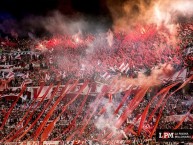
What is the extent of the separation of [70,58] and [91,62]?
123cm

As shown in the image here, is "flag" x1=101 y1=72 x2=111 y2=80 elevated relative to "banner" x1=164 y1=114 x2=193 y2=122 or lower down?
elevated

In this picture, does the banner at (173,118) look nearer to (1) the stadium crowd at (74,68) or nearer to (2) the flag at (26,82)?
(1) the stadium crowd at (74,68)

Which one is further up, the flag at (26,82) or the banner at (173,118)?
the flag at (26,82)

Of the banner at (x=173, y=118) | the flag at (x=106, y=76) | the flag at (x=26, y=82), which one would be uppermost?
the flag at (x=106, y=76)

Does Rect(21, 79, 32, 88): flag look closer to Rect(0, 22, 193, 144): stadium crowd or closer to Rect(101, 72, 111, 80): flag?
Rect(0, 22, 193, 144): stadium crowd

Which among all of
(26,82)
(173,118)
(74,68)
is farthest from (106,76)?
(26,82)

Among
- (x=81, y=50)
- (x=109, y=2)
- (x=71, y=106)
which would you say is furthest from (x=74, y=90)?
(x=109, y=2)

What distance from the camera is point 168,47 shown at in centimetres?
1587

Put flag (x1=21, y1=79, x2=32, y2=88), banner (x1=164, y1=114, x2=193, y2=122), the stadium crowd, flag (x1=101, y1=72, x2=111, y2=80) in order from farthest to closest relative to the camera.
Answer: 1. flag (x1=21, y1=79, x2=32, y2=88)
2. flag (x1=101, y1=72, x2=111, y2=80)
3. the stadium crowd
4. banner (x1=164, y1=114, x2=193, y2=122)

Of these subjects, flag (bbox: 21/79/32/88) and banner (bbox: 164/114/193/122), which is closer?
banner (bbox: 164/114/193/122)

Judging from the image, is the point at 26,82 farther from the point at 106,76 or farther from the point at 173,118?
the point at 173,118

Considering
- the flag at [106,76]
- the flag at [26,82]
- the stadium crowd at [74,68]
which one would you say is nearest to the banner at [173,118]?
the stadium crowd at [74,68]

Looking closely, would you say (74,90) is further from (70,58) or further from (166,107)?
(166,107)

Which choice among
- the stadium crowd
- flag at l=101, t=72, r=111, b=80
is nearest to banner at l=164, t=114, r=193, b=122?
the stadium crowd
